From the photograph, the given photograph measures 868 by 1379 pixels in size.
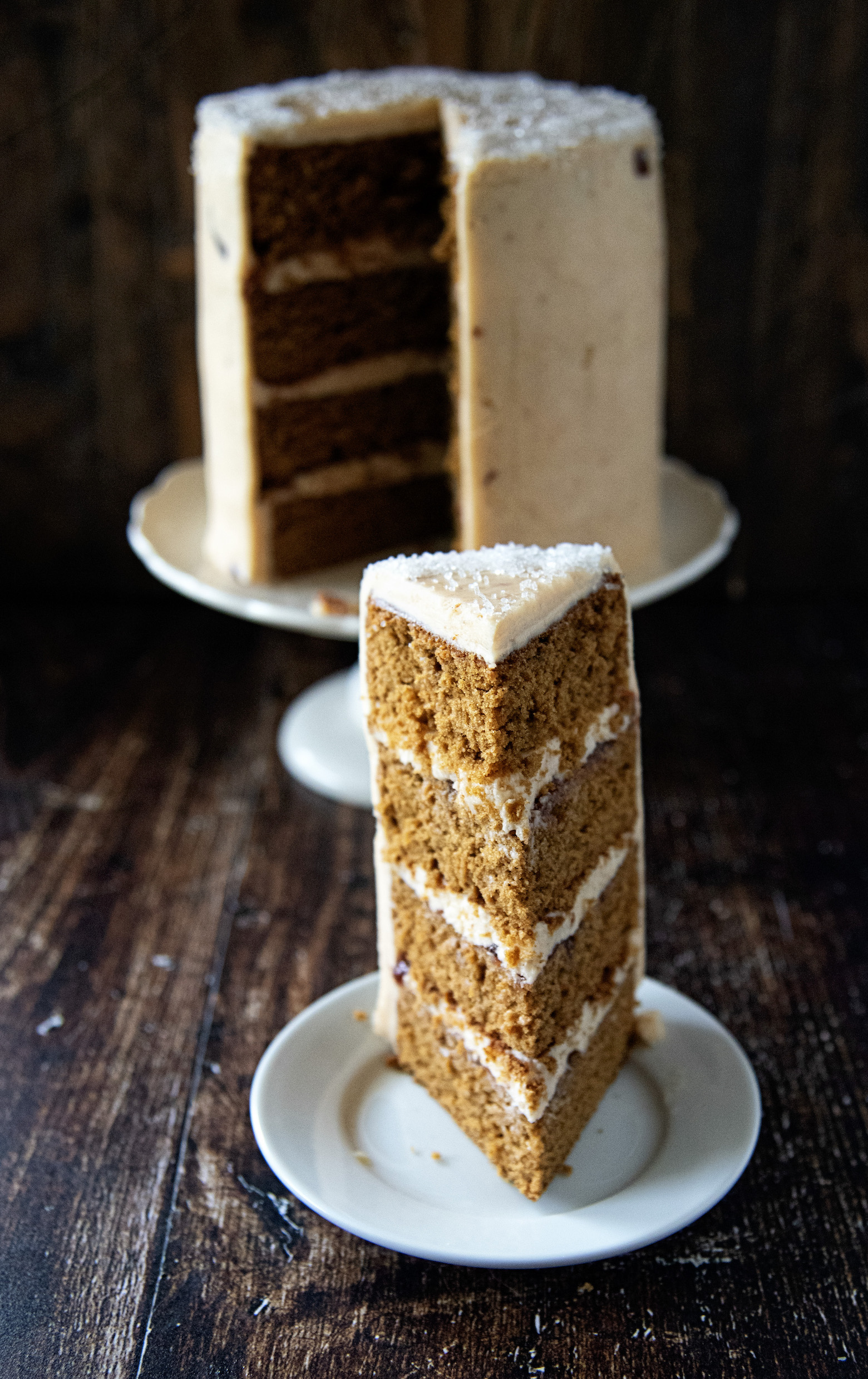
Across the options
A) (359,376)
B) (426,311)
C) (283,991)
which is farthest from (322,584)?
(283,991)

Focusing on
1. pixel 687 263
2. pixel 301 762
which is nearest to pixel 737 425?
pixel 687 263

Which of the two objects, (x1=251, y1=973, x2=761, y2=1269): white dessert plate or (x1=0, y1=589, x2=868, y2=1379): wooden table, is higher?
(x1=251, y1=973, x2=761, y2=1269): white dessert plate

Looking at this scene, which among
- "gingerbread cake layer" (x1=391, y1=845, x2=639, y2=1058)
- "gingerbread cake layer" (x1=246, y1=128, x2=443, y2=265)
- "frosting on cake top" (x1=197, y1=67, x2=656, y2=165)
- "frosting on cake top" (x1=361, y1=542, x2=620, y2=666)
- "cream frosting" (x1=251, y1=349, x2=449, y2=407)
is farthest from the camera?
"cream frosting" (x1=251, y1=349, x2=449, y2=407)

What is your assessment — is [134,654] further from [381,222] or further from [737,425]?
[737,425]

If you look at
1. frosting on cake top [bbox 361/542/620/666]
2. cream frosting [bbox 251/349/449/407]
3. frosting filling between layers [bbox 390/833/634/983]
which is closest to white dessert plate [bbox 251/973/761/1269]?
frosting filling between layers [bbox 390/833/634/983]

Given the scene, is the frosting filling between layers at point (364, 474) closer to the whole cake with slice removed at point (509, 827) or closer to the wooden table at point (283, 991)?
the wooden table at point (283, 991)

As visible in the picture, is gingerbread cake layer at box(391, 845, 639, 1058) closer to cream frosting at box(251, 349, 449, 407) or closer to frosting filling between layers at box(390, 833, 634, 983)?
frosting filling between layers at box(390, 833, 634, 983)

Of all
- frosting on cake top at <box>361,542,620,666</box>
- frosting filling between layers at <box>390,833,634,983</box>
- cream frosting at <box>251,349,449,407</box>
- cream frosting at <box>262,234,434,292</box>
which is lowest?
frosting filling between layers at <box>390,833,634,983</box>

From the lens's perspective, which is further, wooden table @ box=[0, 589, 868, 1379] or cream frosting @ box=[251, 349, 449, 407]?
cream frosting @ box=[251, 349, 449, 407]
